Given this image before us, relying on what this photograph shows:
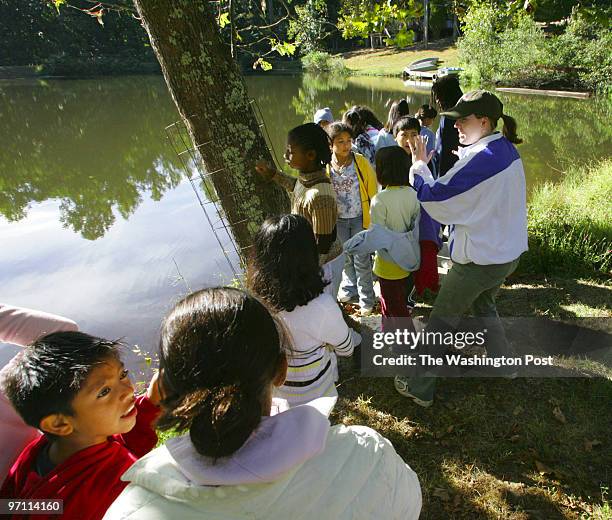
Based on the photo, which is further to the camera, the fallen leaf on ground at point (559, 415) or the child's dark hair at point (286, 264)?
the fallen leaf on ground at point (559, 415)

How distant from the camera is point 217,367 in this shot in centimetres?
95

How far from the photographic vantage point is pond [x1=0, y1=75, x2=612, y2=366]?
5395 mm

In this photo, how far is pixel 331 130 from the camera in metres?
3.36

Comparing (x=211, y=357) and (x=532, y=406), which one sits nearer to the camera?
(x=211, y=357)

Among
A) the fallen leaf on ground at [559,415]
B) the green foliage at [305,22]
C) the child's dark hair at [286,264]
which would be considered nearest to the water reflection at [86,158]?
the green foliage at [305,22]

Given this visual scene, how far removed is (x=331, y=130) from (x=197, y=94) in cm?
120

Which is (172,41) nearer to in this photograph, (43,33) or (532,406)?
(532,406)

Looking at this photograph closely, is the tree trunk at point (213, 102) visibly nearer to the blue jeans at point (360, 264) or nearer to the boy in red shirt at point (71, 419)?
the blue jeans at point (360, 264)

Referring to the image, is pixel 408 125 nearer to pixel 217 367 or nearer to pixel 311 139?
pixel 311 139

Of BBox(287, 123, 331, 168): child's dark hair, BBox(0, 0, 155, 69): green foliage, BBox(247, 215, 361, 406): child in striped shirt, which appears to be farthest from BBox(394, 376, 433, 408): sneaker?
BBox(0, 0, 155, 69): green foliage

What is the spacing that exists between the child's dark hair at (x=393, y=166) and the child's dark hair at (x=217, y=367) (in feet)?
6.68

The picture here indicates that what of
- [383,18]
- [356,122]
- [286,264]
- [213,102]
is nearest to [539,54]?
[356,122]

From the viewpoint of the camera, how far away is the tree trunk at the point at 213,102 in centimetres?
239

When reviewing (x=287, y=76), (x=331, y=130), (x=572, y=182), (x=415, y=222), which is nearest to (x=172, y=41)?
(x=331, y=130)
